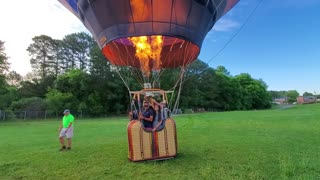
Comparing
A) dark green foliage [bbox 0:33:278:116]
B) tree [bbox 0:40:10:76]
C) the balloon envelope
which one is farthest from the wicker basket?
tree [bbox 0:40:10:76]

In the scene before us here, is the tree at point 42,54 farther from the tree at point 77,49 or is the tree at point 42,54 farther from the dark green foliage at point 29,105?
the dark green foliage at point 29,105

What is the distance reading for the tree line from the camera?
46031 mm

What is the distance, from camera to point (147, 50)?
29.0 feet

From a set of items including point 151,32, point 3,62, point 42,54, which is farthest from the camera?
point 42,54

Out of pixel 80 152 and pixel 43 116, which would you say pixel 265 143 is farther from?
pixel 43 116

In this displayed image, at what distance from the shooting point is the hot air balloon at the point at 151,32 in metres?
7.59

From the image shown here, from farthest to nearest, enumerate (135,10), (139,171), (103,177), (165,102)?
(165,102)
(135,10)
(139,171)
(103,177)

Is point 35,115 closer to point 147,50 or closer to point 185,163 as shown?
point 147,50

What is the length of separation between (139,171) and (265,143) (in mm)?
5033

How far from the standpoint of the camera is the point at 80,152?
30.8ft

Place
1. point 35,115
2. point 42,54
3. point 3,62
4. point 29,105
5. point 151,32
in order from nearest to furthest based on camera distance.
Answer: point 151,32 < point 3,62 < point 35,115 < point 29,105 < point 42,54

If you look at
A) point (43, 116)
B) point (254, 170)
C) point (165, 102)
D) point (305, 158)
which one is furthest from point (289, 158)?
point (43, 116)

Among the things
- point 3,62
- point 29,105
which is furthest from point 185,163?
point 29,105

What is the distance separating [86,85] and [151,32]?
45876 millimetres
